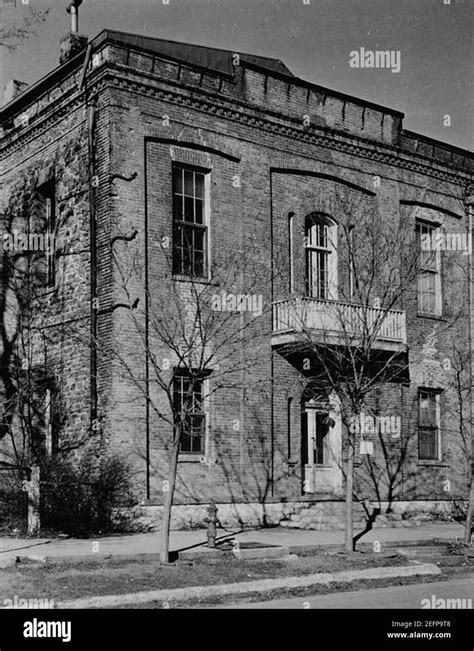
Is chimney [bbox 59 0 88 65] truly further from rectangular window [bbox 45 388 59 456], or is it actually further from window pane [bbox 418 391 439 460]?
window pane [bbox 418 391 439 460]

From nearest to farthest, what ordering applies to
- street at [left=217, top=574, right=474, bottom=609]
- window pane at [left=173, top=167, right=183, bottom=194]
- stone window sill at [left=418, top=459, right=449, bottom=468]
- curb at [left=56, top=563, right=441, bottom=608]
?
curb at [left=56, top=563, right=441, bottom=608] → street at [left=217, top=574, right=474, bottom=609] → window pane at [left=173, top=167, right=183, bottom=194] → stone window sill at [left=418, top=459, right=449, bottom=468]

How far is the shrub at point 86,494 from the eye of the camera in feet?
57.5

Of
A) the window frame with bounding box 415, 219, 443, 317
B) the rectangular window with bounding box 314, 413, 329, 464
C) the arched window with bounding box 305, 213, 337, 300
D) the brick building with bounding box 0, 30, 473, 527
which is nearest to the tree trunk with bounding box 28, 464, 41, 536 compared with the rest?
the brick building with bounding box 0, 30, 473, 527

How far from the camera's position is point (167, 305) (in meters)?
20.0

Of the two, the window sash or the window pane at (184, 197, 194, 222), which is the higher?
the window pane at (184, 197, 194, 222)

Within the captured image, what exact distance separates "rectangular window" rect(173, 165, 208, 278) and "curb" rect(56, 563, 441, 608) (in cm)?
873

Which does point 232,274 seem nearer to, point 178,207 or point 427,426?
point 178,207

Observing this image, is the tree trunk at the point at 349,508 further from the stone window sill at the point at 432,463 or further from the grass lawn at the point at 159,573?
the stone window sill at the point at 432,463

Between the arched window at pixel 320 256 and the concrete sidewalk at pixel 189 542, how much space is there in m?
6.35

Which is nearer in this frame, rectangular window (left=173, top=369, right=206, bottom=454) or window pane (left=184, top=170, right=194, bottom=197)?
rectangular window (left=173, top=369, right=206, bottom=454)

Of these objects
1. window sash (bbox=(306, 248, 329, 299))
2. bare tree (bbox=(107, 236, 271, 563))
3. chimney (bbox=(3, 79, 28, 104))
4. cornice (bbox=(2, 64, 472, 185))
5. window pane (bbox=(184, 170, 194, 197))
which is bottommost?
bare tree (bbox=(107, 236, 271, 563))

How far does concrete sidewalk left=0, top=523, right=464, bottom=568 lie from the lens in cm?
1418

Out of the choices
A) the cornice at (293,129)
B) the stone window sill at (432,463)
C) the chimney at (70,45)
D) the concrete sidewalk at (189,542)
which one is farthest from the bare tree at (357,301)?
the chimney at (70,45)
